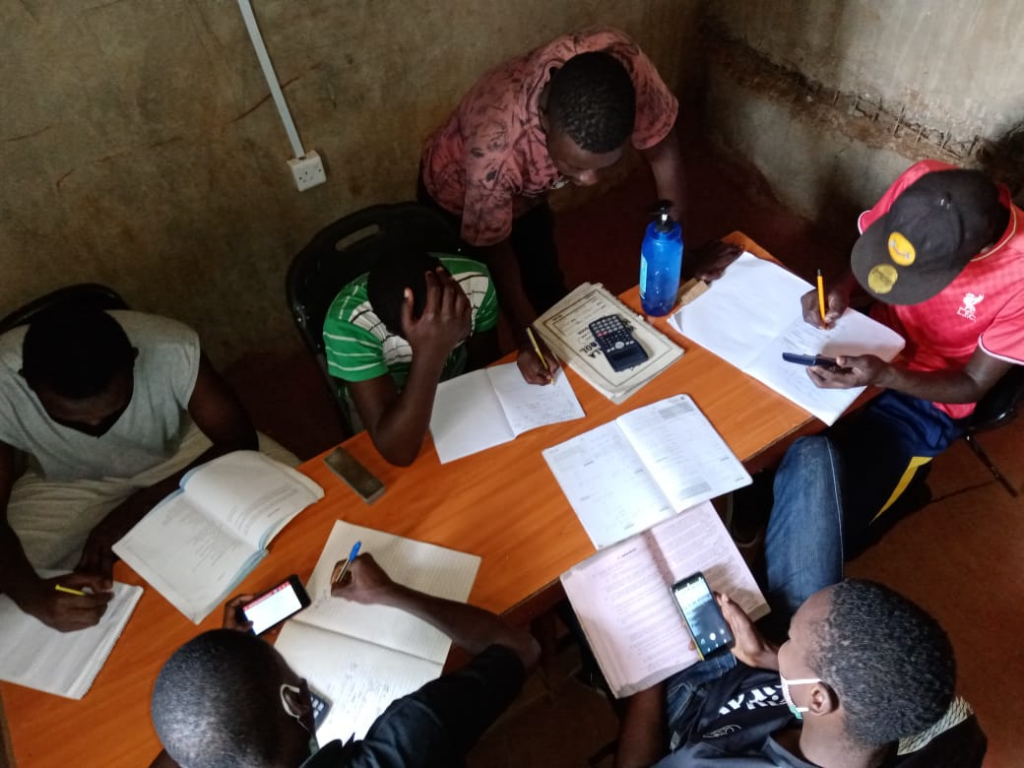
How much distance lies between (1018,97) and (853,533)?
1532mm

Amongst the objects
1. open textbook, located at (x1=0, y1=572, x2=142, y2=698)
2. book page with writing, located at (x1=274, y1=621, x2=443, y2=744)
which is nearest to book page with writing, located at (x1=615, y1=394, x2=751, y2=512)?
book page with writing, located at (x1=274, y1=621, x2=443, y2=744)

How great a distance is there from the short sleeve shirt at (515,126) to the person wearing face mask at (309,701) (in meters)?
0.96

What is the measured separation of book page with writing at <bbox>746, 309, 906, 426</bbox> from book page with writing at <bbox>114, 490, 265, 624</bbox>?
4.06 feet

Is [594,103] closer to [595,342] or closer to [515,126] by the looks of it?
[515,126]

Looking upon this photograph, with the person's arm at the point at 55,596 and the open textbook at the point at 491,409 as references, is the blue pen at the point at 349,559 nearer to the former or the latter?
the open textbook at the point at 491,409

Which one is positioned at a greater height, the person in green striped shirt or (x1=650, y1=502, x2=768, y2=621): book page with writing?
the person in green striped shirt

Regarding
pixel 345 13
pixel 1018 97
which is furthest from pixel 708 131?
pixel 345 13

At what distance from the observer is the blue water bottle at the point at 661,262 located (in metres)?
1.67

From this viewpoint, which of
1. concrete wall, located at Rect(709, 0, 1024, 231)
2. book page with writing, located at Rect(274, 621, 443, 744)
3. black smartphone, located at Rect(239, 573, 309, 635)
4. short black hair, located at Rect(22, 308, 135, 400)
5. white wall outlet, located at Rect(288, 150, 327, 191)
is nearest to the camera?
book page with writing, located at Rect(274, 621, 443, 744)

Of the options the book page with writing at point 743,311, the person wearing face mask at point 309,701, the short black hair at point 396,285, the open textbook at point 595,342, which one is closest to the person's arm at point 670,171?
the book page with writing at point 743,311

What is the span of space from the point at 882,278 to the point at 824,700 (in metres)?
0.94

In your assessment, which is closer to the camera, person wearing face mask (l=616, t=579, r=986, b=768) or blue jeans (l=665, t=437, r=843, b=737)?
person wearing face mask (l=616, t=579, r=986, b=768)

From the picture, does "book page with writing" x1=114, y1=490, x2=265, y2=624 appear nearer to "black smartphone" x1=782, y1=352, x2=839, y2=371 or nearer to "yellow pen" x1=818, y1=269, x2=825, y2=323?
"black smartphone" x1=782, y1=352, x2=839, y2=371

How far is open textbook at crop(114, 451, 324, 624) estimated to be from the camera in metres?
1.43
